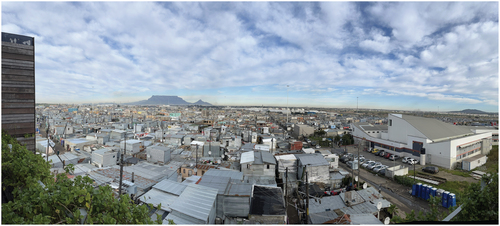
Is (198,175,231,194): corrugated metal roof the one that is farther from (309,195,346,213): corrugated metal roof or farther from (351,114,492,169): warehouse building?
(351,114,492,169): warehouse building

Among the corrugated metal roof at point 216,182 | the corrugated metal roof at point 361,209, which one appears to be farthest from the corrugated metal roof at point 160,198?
the corrugated metal roof at point 361,209

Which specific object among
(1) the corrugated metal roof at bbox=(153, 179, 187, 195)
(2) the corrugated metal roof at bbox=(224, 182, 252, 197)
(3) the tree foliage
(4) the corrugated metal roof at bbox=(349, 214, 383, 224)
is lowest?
(4) the corrugated metal roof at bbox=(349, 214, 383, 224)

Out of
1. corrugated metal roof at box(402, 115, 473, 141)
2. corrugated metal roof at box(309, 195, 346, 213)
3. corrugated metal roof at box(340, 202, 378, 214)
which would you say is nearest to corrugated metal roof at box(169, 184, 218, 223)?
corrugated metal roof at box(309, 195, 346, 213)

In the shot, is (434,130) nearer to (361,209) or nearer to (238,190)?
(361,209)

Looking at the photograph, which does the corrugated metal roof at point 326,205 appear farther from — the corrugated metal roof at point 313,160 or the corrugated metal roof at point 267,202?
the corrugated metal roof at point 313,160

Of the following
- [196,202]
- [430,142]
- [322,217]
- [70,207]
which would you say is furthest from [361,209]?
[430,142]

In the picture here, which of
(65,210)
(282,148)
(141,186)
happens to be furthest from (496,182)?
(282,148)

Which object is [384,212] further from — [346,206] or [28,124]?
[28,124]
